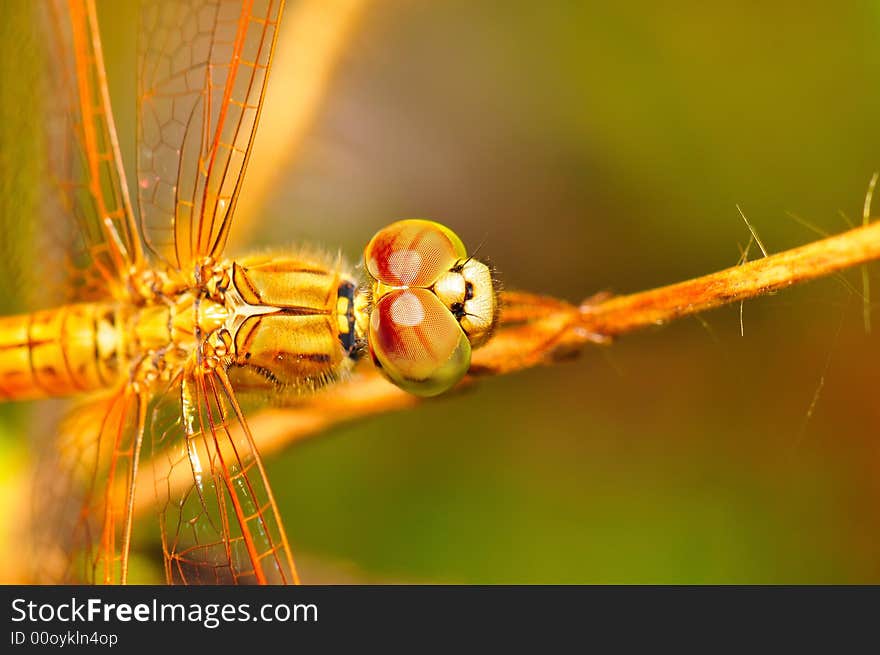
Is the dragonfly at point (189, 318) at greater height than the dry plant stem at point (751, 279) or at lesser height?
greater

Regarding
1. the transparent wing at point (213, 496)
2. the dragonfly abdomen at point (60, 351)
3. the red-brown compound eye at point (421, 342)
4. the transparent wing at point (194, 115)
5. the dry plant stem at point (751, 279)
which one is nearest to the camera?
the dry plant stem at point (751, 279)

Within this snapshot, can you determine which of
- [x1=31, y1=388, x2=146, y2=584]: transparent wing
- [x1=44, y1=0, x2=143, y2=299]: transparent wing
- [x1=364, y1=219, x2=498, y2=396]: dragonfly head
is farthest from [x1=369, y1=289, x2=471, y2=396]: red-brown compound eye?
[x1=44, y1=0, x2=143, y2=299]: transparent wing

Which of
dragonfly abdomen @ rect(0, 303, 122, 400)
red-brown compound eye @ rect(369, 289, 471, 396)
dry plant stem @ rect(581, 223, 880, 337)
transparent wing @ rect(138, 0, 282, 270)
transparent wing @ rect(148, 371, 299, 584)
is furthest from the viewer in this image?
dragonfly abdomen @ rect(0, 303, 122, 400)

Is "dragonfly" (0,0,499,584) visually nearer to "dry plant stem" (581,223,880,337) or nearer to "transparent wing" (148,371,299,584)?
"transparent wing" (148,371,299,584)

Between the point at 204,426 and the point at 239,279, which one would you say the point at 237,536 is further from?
the point at 239,279

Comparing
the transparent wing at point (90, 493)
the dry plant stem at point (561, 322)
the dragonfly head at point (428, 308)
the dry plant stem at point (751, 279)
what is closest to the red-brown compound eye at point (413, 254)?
the dragonfly head at point (428, 308)

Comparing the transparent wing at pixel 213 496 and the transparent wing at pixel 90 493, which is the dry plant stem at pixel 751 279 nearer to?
the transparent wing at pixel 213 496

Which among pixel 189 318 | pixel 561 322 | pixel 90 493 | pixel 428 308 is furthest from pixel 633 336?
pixel 90 493
